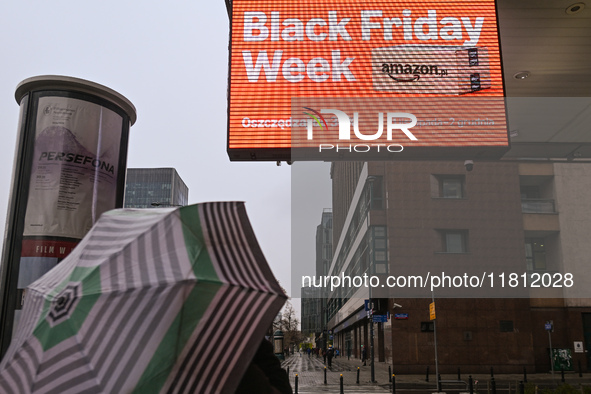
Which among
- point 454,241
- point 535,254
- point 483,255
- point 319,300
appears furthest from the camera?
point 319,300

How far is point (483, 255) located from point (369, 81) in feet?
86.7

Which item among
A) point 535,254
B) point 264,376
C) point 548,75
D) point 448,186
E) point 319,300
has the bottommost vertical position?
point 264,376

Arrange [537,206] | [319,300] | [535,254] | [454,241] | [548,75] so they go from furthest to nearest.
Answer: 1. [319,300]
2. [535,254]
3. [537,206]
4. [454,241]
5. [548,75]

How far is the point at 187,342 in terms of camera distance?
8.22 ft

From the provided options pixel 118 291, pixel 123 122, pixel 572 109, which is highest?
pixel 572 109

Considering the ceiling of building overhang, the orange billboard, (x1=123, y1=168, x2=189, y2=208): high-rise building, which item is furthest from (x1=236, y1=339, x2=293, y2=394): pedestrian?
(x1=123, y1=168, x2=189, y2=208): high-rise building

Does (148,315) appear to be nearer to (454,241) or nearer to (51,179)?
(51,179)

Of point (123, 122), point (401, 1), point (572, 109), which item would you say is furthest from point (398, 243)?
point (123, 122)

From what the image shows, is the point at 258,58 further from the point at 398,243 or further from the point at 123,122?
the point at 398,243

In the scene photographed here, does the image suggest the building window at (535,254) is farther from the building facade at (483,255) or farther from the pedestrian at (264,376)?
the pedestrian at (264,376)

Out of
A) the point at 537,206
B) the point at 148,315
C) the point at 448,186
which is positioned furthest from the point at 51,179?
the point at 537,206

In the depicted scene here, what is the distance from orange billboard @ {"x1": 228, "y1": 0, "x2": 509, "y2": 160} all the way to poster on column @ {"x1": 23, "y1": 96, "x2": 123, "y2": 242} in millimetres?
3075

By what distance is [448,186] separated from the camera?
32969 mm

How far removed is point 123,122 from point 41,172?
2.89 ft
